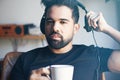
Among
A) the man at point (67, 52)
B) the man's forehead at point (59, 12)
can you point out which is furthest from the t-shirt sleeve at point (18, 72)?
the man's forehead at point (59, 12)

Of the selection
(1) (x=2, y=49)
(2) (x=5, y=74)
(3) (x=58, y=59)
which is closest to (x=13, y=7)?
(1) (x=2, y=49)

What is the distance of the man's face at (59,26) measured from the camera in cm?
101

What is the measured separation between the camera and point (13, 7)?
1.95m

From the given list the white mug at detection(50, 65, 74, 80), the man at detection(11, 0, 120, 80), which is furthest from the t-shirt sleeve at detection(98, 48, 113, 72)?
the white mug at detection(50, 65, 74, 80)

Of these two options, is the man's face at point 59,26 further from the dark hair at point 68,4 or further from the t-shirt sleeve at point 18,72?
the t-shirt sleeve at point 18,72

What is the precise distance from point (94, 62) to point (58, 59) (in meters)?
0.17

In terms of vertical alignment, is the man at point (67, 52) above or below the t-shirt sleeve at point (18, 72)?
above

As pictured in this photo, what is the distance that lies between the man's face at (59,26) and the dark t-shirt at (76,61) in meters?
0.06

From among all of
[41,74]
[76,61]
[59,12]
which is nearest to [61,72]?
[41,74]

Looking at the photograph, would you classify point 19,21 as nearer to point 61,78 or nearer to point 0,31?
point 0,31

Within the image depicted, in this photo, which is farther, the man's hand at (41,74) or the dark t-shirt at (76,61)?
the dark t-shirt at (76,61)

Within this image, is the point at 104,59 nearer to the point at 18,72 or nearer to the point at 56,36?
the point at 56,36

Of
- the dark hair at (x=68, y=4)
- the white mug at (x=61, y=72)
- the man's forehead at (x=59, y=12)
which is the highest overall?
the dark hair at (x=68, y=4)

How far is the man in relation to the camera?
975 millimetres
